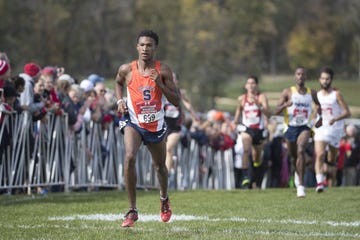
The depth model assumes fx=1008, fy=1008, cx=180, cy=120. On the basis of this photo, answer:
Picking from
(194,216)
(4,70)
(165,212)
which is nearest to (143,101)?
(165,212)

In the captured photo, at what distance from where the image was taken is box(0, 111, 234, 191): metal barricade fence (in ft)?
52.2

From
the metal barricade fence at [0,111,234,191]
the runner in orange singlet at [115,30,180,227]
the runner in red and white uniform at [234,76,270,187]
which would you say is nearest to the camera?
the runner in orange singlet at [115,30,180,227]

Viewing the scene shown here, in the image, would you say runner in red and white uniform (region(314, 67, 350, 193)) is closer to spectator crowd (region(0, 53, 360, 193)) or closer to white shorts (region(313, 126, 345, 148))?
white shorts (region(313, 126, 345, 148))

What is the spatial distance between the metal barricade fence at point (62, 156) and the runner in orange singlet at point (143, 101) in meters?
4.26

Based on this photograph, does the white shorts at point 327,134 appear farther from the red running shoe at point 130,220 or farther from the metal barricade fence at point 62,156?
the red running shoe at point 130,220

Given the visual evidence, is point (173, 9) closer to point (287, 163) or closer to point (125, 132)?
point (287, 163)

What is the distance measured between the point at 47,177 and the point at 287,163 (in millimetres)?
10110

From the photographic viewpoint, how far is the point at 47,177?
17.0 meters

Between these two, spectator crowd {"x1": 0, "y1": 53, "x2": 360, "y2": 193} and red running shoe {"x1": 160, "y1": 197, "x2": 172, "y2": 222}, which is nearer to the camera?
red running shoe {"x1": 160, "y1": 197, "x2": 172, "y2": 222}

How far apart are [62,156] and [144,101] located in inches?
242

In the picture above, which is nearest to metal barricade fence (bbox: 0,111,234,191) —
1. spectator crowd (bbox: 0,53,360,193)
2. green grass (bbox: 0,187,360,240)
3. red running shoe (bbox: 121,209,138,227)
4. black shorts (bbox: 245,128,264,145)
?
spectator crowd (bbox: 0,53,360,193)

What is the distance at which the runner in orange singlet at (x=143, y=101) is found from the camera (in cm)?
1151

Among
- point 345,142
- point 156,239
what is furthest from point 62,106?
point 345,142

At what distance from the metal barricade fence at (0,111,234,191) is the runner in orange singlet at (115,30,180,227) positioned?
14.0 feet
